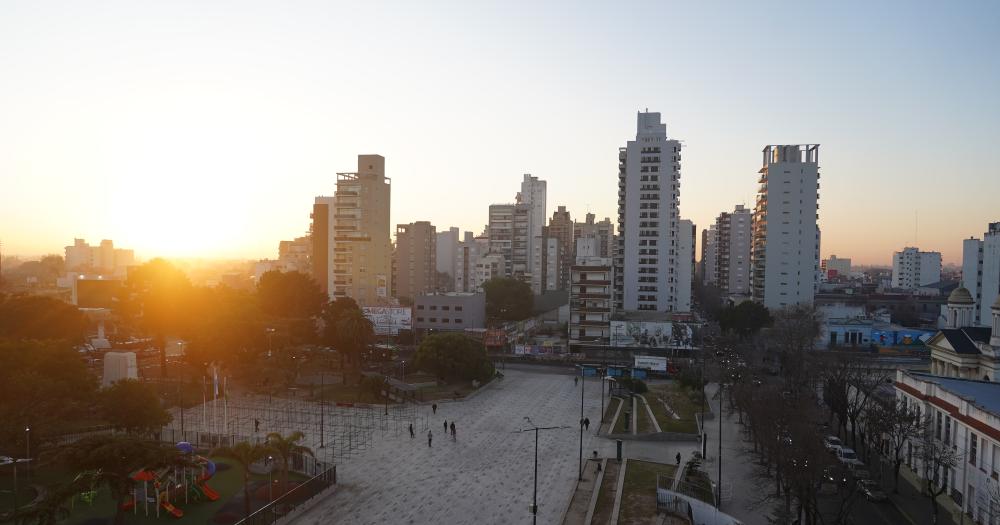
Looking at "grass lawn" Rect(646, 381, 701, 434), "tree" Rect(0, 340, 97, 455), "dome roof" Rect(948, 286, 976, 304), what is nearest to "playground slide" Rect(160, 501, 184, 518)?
"tree" Rect(0, 340, 97, 455)

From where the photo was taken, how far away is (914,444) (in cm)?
3244

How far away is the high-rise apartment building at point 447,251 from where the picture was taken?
588 feet

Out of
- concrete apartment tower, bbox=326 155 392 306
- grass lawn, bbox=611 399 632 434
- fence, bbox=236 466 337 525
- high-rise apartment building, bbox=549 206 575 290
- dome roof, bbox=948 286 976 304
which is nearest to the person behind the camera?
fence, bbox=236 466 337 525

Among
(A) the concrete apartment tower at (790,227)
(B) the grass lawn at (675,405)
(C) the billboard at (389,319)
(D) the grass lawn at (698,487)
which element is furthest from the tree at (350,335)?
(A) the concrete apartment tower at (790,227)

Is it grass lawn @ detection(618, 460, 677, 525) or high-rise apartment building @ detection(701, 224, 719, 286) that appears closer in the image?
grass lawn @ detection(618, 460, 677, 525)

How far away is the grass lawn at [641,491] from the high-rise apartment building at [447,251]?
145m

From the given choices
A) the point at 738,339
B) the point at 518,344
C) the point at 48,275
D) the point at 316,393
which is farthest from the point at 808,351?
the point at 48,275

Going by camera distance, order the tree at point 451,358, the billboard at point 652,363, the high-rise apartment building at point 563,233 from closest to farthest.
A: the tree at point 451,358 < the billboard at point 652,363 < the high-rise apartment building at point 563,233

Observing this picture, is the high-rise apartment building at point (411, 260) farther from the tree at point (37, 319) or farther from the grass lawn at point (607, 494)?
the grass lawn at point (607, 494)

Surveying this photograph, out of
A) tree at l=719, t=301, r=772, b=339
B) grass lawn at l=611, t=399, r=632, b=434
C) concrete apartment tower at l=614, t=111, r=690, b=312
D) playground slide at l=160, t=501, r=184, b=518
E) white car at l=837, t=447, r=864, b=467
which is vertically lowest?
grass lawn at l=611, t=399, r=632, b=434

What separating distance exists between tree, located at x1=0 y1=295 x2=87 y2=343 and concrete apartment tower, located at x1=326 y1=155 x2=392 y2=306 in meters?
38.6

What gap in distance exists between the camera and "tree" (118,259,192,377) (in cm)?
5703

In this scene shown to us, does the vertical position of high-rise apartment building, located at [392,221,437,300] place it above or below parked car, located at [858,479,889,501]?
above

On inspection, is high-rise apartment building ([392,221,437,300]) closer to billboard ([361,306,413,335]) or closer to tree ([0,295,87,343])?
billboard ([361,306,413,335])
